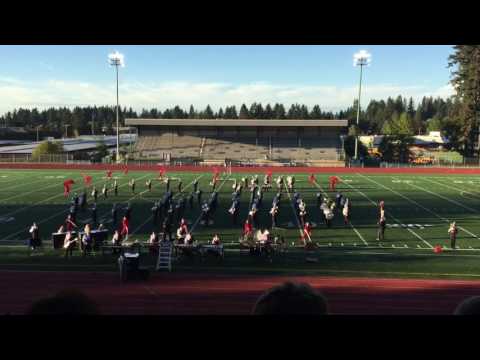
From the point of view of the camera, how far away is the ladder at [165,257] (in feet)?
38.8

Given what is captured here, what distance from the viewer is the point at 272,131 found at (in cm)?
6412

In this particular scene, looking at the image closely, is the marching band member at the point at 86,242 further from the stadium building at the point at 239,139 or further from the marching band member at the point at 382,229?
the stadium building at the point at 239,139

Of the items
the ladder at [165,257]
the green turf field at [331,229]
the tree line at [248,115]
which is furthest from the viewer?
the tree line at [248,115]

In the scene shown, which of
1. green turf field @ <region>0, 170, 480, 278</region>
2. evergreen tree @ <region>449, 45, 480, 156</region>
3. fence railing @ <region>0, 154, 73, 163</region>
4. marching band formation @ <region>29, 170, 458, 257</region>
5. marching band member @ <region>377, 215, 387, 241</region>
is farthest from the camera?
evergreen tree @ <region>449, 45, 480, 156</region>

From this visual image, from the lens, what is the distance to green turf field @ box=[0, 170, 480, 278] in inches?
482

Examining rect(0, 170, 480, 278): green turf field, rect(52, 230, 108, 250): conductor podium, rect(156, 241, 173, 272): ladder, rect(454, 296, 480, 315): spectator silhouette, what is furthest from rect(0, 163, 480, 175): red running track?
rect(454, 296, 480, 315): spectator silhouette

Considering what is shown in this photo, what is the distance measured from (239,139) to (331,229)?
157 ft

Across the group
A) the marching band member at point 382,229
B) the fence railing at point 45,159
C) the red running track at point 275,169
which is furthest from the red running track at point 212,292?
the fence railing at point 45,159

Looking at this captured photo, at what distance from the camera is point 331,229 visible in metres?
17.0

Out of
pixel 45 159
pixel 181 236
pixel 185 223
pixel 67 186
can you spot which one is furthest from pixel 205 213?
pixel 45 159

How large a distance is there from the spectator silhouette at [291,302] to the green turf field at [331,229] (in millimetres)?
10469

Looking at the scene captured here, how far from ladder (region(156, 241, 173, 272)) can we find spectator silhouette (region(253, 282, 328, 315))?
34.9 ft

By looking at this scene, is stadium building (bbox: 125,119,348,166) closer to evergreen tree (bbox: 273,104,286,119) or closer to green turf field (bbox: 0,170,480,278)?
green turf field (bbox: 0,170,480,278)
